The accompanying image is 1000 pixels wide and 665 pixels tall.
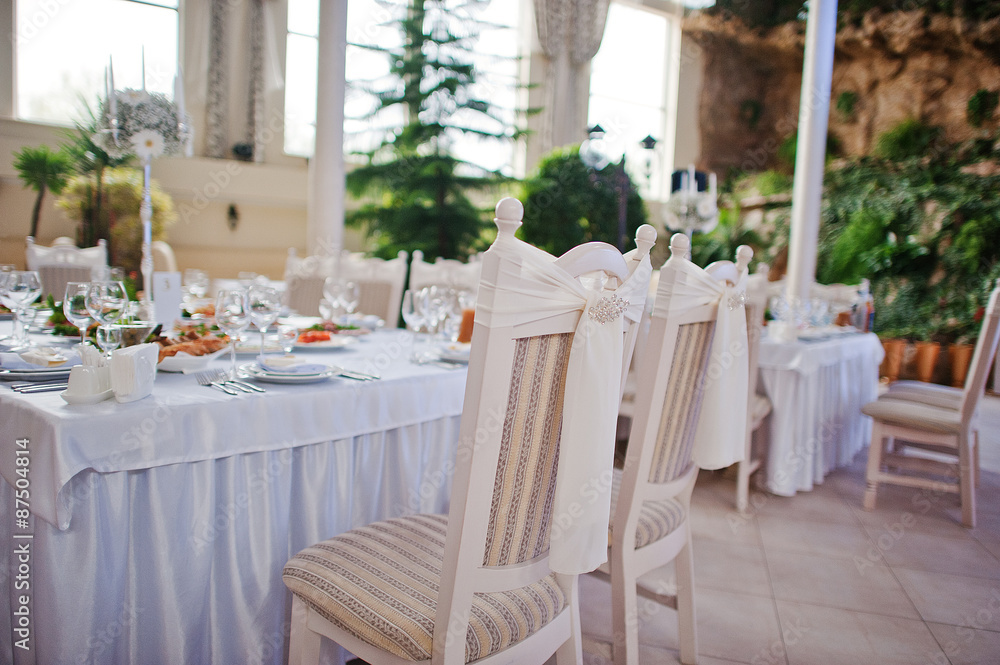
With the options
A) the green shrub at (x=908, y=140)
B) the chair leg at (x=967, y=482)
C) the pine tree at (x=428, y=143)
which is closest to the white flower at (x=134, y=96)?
the chair leg at (x=967, y=482)

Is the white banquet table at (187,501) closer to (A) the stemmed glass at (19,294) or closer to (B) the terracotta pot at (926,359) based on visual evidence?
(A) the stemmed glass at (19,294)

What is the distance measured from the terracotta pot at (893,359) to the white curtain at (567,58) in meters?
5.03

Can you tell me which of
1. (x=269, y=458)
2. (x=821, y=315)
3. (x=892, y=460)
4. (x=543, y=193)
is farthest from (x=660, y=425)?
(x=543, y=193)

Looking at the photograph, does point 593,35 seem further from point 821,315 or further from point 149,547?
point 149,547

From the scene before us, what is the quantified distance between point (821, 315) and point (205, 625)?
3.73 meters

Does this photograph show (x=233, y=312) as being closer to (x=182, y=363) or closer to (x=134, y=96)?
(x=182, y=363)

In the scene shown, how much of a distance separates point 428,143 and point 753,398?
209 inches

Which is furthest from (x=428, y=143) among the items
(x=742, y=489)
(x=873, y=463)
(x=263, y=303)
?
(x=263, y=303)

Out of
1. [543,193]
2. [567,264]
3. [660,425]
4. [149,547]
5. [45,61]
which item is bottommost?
[149,547]

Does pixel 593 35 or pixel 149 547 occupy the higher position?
pixel 593 35

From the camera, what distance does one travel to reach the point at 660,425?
1.46 metres

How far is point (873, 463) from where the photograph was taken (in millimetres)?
3107

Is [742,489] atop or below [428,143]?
below

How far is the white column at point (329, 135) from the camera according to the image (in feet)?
17.3
